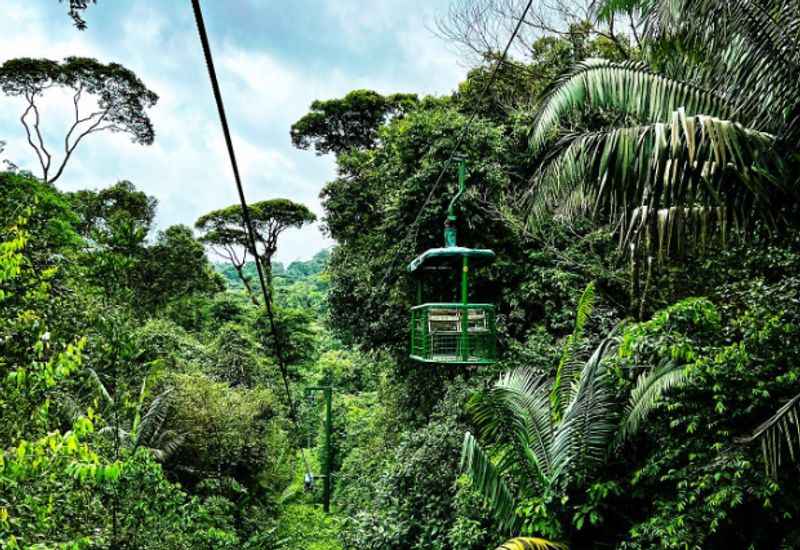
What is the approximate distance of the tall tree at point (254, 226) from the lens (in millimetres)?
23906

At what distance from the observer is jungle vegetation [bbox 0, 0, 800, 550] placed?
371 centimetres

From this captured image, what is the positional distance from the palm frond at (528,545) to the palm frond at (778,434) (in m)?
1.82

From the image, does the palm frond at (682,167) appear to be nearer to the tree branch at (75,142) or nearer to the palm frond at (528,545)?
the palm frond at (528,545)

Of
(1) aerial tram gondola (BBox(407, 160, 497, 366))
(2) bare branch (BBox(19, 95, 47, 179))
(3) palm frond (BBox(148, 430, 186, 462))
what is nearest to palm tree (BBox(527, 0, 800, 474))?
(1) aerial tram gondola (BBox(407, 160, 497, 366))

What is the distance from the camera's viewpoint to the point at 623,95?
4680mm

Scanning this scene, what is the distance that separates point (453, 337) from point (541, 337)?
229 cm

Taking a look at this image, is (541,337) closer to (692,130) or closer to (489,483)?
(489,483)

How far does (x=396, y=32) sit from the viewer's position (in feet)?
24.0

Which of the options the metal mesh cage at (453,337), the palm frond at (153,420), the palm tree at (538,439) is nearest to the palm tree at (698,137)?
the palm tree at (538,439)

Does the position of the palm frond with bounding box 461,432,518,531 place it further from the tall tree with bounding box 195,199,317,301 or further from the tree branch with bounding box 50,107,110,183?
the tall tree with bounding box 195,199,317,301

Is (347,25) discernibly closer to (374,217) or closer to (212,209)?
(374,217)

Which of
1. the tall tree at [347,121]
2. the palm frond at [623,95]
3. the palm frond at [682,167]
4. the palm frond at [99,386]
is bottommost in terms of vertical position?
the palm frond at [99,386]

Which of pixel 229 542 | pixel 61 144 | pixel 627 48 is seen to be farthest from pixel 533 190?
pixel 61 144

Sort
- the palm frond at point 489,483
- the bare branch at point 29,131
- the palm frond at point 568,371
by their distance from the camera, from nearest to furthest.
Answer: the palm frond at point 489,483 → the palm frond at point 568,371 → the bare branch at point 29,131
